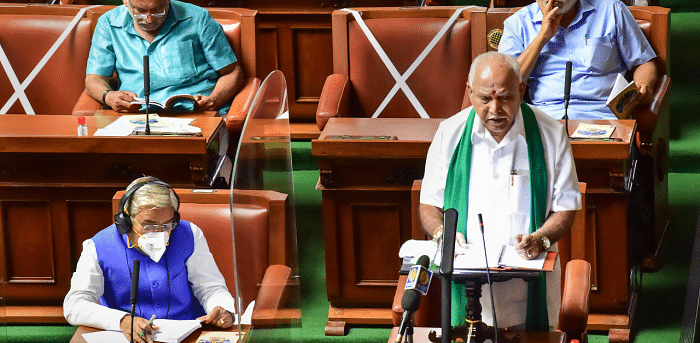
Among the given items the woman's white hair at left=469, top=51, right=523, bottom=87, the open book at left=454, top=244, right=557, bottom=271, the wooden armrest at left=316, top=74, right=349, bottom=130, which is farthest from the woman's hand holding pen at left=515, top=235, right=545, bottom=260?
the wooden armrest at left=316, top=74, right=349, bottom=130

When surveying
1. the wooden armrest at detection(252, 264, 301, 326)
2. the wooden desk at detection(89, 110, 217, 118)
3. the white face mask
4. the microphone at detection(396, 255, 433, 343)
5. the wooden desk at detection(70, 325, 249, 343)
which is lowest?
the wooden desk at detection(70, 325, 249, 343)

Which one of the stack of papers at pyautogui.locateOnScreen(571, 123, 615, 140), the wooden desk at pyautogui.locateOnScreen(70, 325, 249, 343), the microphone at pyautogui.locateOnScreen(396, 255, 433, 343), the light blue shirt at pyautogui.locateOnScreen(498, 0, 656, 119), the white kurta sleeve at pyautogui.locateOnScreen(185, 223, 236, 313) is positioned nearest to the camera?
the microphone at pyautogui.locateOnScreen(396, 255, 433, 343)

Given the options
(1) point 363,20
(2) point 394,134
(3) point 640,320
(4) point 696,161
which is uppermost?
(1) point 363,20

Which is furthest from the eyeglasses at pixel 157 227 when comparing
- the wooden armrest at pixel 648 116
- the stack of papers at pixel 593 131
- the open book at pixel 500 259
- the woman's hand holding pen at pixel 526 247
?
the wooden armrest at pixel 648 116

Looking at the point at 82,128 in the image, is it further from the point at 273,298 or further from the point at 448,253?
the point at 448,253

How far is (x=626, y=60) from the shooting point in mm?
3992

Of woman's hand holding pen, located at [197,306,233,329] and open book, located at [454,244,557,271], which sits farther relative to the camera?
woman's hand holding pen, located at [197,306,233,329]

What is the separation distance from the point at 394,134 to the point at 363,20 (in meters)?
0.92

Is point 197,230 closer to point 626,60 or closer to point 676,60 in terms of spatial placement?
point 626,60

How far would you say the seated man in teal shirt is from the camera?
4.30 m

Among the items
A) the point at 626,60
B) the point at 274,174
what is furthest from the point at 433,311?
the point at 626,60

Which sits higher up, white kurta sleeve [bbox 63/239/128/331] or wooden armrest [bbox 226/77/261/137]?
wooden armrest [bbox 226/77/261/137]

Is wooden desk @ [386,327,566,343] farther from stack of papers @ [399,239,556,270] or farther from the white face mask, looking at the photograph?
the white face mask

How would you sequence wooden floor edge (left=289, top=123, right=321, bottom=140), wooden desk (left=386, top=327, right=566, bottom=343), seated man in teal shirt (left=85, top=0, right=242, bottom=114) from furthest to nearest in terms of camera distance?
wooden floor edge (left=289, top=123, right=321, bottom=140)
seated man in teal shirt (left=85, top=0, right=242, bottom=114)
wooden desk (left=386, top=327, right=566, bottom=343)
